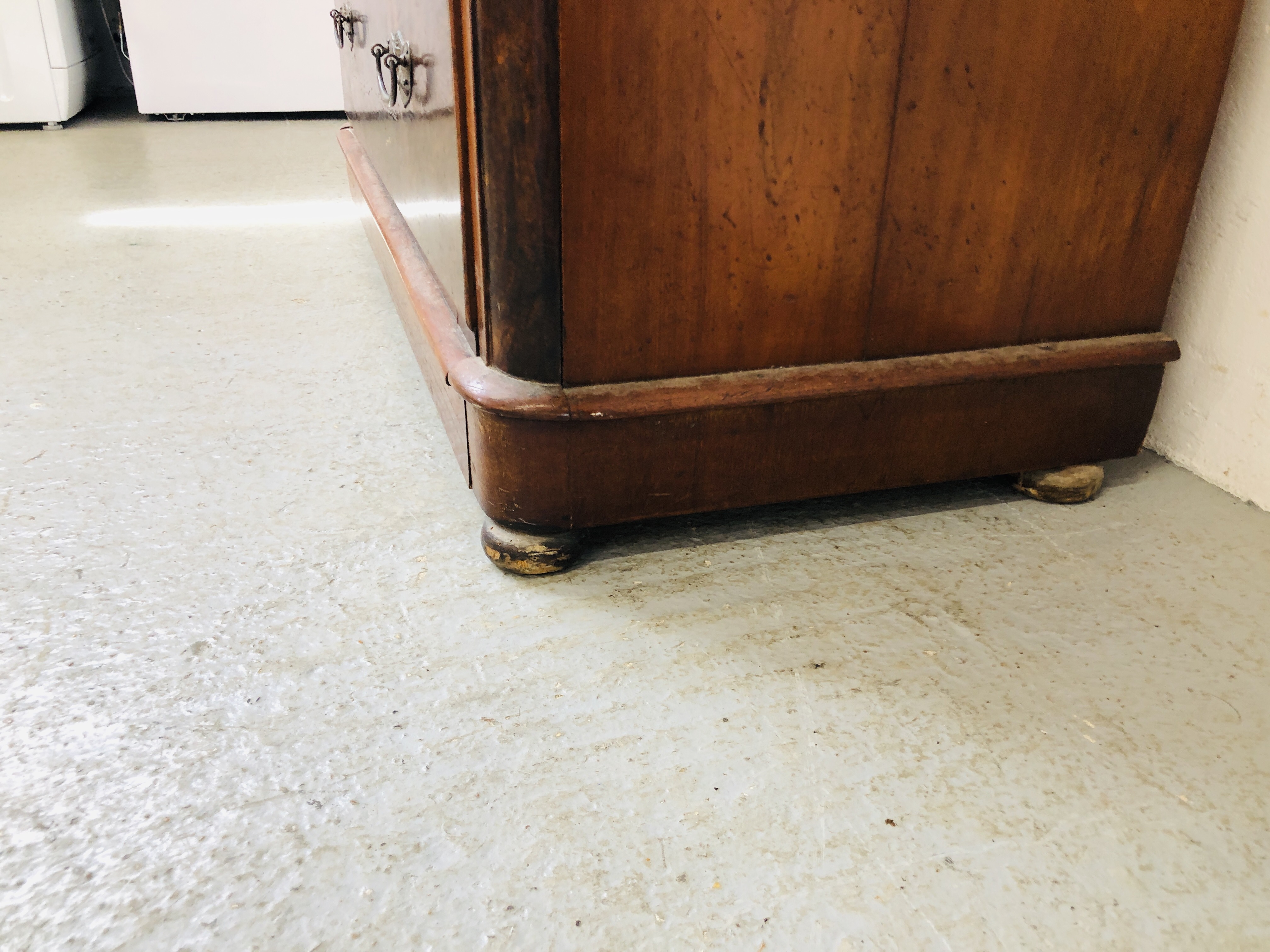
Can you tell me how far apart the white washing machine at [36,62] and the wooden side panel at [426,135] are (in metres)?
2.52

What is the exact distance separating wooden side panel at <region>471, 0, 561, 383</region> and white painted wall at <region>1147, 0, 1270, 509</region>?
2.94 ft

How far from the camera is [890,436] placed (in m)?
1.17

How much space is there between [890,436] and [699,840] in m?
0.57

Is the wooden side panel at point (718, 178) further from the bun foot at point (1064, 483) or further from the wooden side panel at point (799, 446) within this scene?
the bun foot at point (1064, 483)

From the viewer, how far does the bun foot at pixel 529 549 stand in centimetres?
110

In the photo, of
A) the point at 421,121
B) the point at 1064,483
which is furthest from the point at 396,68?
the point at 1064,483

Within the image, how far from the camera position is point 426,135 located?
3.88 ft

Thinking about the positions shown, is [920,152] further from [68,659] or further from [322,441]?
[68,659]

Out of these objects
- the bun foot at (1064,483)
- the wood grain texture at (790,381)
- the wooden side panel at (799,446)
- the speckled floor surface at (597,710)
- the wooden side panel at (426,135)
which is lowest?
the speckled floor surface at (597,710)

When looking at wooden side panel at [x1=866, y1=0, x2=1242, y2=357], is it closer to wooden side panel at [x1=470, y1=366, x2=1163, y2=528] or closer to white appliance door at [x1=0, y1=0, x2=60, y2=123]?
wooden side panel at [x1=470, y1=366, x2=1163, y2=528]

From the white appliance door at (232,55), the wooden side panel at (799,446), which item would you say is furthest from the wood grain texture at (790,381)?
the white appliance door at (232,55)

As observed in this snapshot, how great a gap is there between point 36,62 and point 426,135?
3.17m

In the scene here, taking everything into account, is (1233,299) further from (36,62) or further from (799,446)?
(36,62)

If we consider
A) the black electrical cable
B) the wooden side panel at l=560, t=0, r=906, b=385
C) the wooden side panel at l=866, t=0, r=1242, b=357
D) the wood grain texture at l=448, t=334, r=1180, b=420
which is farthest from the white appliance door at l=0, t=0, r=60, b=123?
the wooden side panel at l=866, t=0, r=1242, b=357
